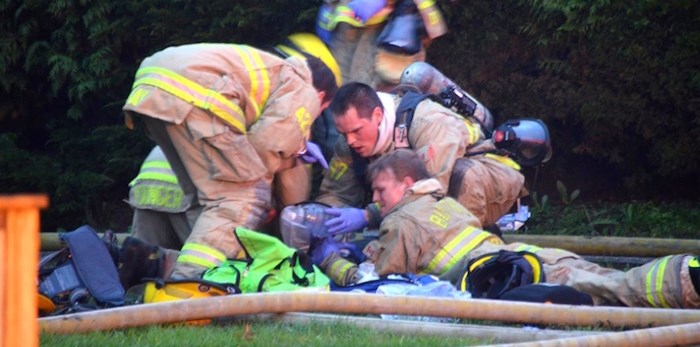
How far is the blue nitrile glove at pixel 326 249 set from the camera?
6.79m

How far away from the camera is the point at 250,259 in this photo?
638 cm

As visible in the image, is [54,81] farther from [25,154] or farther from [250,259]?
[250,259]

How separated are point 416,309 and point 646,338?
0.99 m

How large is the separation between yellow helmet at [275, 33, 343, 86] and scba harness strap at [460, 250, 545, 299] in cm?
244

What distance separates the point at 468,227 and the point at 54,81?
4.92 metres

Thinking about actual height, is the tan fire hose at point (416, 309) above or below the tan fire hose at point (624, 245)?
above

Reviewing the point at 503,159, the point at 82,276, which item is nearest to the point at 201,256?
the point at 82,276

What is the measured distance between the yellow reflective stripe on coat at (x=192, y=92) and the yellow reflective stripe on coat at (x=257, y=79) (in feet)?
0.63

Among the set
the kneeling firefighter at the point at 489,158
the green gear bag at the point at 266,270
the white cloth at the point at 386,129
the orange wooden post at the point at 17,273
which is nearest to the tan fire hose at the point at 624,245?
the kneeling firefighter at the point at 489,158

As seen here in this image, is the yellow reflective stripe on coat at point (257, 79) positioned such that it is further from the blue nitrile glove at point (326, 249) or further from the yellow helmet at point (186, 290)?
the yellow helmet at point (186, 290)

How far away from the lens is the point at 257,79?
275 inches

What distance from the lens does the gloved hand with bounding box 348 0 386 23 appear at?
8609 millimetres

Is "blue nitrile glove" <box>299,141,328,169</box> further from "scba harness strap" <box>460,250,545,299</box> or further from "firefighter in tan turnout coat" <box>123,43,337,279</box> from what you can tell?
"scba harness strap" <box>460,250,545,299</box>

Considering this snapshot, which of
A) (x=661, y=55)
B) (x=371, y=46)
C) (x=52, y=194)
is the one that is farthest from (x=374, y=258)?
(x=52, y=194)
